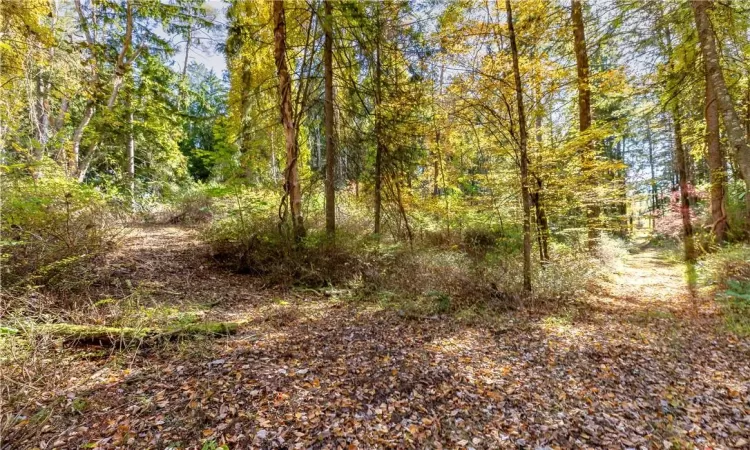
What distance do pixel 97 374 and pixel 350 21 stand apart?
645 centimetres

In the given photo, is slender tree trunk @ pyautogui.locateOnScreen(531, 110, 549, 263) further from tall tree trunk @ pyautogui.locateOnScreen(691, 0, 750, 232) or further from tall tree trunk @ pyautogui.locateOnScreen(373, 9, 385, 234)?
tall tree trunk @ pyautogui.locateOnScreen(373, 9, 385, 234)

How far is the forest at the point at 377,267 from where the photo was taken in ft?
7.75

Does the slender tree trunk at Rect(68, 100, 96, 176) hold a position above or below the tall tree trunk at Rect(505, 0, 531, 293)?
above

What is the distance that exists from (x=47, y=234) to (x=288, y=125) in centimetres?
388

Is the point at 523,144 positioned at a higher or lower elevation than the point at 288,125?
lower

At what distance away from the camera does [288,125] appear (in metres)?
6.11

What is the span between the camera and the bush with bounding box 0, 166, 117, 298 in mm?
3451

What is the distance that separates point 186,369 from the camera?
271cm

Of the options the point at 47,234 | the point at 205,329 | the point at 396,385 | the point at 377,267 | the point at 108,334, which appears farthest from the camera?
the point at 377,267

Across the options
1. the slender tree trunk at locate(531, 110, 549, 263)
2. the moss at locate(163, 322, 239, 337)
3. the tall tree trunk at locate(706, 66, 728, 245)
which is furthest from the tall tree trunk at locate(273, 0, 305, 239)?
the tall tree trunk at locate(706, 66, 728, 245)

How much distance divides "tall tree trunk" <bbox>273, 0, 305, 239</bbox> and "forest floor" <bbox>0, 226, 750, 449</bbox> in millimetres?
2068

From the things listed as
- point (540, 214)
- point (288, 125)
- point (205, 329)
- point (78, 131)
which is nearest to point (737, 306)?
point (540, 214)

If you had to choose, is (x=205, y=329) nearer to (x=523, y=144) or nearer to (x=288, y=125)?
(x=288, y=125)

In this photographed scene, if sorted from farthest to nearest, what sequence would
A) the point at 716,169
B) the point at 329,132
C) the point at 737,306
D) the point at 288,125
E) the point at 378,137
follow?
the point at 716,169 < the point at 378,137 < the point at 329,132 < the point at 288,125 < the point at 737,306
